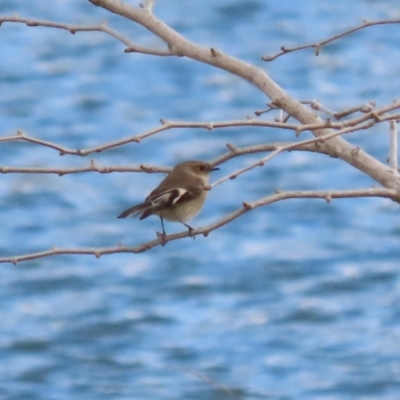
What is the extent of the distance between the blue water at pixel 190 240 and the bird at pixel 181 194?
3.92m

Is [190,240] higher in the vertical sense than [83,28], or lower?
higher

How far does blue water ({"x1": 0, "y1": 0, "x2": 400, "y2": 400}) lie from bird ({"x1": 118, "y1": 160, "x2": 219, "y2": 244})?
3.92 m

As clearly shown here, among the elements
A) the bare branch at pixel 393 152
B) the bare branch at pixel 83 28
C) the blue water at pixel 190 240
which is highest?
the blue water at pixel 190 240

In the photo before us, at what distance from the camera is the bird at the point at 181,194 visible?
Answer: 5.02 meters

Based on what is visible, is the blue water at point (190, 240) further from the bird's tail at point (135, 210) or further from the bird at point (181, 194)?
the bird's tail at point (135, 210)

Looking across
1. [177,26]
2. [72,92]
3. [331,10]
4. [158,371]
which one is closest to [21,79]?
[72,92]

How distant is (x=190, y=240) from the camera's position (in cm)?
1194

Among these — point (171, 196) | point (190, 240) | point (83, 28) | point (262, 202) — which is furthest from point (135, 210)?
point (190, 240)

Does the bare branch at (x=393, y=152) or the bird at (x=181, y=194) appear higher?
the bird at (x=181, y=194)

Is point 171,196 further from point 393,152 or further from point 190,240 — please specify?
point 190,240

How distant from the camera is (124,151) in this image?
12.9 metres

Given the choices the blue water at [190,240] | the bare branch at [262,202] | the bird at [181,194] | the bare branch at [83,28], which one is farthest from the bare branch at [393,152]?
the blue water at [190,240]

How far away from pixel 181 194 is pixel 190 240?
6870 mm

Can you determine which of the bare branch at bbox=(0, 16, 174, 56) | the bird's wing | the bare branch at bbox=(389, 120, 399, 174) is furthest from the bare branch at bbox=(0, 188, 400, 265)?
the bird's wing
